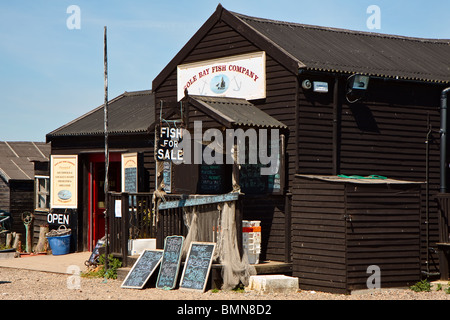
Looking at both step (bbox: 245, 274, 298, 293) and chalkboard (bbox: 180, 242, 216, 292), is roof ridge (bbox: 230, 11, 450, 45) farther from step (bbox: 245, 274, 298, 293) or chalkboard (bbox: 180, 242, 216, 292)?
step (bbox: 245, 274, 298, 293)

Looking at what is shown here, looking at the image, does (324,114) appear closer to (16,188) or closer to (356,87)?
(356,87)

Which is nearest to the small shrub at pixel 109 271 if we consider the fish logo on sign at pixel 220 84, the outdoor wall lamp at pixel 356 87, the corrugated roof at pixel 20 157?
the fish logo on sign at pixel 220 84

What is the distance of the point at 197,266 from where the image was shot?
46.7 ft

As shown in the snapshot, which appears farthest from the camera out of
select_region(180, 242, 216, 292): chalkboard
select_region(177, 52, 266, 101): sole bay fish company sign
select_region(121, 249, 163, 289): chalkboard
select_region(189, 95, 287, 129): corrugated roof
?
select_region(177, 52, 266, 101): sole bay fish company sign

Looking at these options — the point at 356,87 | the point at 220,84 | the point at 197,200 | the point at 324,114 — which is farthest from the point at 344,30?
the point at 197,200

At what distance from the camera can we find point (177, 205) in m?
15.3

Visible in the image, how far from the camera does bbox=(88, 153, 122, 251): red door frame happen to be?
21.2m

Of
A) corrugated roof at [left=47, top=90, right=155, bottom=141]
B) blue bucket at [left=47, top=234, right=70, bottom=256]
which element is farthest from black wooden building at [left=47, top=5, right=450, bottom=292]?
blue bucket at [left=47, top=234, right=70, bottom=256]

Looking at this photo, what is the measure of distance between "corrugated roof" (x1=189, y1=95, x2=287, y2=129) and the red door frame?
604 centimetres

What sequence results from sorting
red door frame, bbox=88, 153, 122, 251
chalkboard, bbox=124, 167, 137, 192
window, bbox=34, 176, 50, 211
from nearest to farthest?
chalkboard, bbox=124, 167, 137, 192 < red door frame, bbox=88, 153, 122, 251 < window, bbox=34, 176, 50, 211

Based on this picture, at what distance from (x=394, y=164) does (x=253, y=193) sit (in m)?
3.26

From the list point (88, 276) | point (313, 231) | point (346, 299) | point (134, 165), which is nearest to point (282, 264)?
point (313, 231)

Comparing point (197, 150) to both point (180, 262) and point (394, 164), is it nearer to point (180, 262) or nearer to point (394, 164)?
Result: point (180, 262)

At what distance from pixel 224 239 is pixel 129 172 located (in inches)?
242
